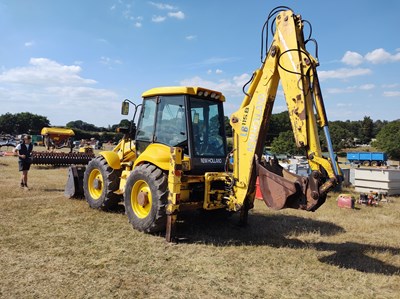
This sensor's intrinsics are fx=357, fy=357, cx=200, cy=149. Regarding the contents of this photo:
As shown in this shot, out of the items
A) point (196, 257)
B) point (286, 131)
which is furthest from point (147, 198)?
point (286, 131)

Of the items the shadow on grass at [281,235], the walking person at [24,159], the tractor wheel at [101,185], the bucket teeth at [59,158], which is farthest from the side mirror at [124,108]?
the bucket teeth at [59,158]

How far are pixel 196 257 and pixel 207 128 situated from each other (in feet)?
8.44

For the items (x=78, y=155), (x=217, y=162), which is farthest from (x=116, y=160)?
(x=78, y=155)

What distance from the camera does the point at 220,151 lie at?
696 centimetres

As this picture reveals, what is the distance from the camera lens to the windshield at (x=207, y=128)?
6.59 metres

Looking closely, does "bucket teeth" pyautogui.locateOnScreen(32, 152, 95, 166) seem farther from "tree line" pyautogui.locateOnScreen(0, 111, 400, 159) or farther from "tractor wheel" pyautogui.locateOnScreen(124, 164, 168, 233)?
"tree line" pyautogui.locateOnScreen(0, 111, 400, 159)

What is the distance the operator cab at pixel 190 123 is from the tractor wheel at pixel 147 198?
658 mm

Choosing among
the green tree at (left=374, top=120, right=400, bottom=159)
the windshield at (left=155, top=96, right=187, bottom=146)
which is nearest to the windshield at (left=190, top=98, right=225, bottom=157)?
the windshield at (left=155, top=96, right=187, bottom=146)

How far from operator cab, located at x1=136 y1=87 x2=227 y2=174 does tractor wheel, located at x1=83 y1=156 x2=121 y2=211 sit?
99 cm

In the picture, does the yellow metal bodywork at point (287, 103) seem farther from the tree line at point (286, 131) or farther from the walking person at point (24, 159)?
the tree line at point (286, 131)

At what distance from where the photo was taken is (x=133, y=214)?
21.7ft

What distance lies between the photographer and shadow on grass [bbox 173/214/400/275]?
527cm

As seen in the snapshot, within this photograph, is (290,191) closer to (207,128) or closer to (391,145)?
(207,128)

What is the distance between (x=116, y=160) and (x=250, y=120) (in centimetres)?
337
